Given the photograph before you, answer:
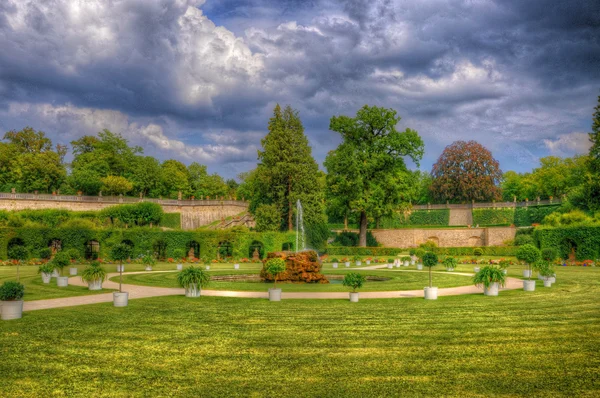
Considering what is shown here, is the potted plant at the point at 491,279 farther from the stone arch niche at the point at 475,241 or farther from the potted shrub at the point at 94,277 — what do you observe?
the stone arch niche at the point at 475,241

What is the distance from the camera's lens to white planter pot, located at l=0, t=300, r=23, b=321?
12.2 metres

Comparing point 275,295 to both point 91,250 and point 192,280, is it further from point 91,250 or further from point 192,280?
point 91,250

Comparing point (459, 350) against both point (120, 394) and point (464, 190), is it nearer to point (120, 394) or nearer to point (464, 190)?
point (120, 394)

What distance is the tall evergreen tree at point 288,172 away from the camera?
164 feet

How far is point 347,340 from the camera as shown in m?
10.1

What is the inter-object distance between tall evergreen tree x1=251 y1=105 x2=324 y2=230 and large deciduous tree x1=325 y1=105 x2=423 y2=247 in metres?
2.71

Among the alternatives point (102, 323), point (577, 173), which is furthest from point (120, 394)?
point (577, 173)

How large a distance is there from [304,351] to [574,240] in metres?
36.9

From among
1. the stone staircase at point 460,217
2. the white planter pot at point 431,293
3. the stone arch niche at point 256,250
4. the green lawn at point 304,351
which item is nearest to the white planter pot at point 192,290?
the green lawn at point 304,351

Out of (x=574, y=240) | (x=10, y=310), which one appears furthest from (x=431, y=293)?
(x=574, y=240)

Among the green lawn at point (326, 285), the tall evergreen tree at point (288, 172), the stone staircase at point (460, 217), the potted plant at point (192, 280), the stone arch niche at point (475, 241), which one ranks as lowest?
the green lawn at point (326, 285)

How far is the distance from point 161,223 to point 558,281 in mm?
54513

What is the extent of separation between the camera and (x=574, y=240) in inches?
1523

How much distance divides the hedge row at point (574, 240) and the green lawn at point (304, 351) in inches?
1070
